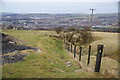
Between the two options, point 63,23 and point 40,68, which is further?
point 63,23

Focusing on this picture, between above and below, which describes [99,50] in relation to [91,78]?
above

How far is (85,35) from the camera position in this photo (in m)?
38.2

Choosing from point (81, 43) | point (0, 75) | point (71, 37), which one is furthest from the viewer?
point (71, 37)

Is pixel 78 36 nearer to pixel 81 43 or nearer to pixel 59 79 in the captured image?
pixel 81 43

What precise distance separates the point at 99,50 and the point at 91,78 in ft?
6.25

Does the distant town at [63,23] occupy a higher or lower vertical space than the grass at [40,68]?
higher

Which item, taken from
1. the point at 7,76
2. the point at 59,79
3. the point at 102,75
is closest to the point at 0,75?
the point at 7,76

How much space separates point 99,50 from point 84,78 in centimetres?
207

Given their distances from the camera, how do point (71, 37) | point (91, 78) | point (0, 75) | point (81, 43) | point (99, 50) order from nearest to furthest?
point (91, 78), point (0, 75), point (99, 50), point (81, 43), point (71, 37)

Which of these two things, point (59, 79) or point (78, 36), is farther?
point (78, 36)

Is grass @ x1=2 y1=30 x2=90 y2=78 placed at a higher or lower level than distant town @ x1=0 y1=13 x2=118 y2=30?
lower

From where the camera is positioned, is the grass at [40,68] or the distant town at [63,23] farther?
the distant town at [63,23]

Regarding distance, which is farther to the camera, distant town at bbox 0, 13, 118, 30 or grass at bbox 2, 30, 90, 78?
distant town at bbox 0, 13, 118, 30

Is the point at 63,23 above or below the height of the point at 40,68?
above
